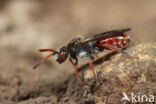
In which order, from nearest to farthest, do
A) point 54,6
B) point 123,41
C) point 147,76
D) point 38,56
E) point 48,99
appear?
1. point 147,76
2. point 48,99
3. point 123,41
4. point 38,56
5. point 54,6

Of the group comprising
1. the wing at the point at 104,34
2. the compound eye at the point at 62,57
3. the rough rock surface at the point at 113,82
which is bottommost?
the rough rock surface at the point at 113,82

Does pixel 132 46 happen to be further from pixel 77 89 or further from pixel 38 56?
pixel 38 56

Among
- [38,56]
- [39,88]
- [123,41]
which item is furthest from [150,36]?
[39,88]

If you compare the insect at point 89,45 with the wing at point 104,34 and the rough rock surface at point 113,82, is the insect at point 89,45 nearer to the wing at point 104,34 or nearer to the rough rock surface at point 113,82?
the wing at point 104,34

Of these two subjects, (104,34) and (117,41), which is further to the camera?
(117,41)

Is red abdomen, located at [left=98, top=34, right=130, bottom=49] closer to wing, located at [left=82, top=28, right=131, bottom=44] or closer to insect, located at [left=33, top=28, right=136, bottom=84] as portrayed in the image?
insect, located at [left=33, top=28, right=136, bottom=84]

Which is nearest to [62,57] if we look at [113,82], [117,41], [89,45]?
[89,45]

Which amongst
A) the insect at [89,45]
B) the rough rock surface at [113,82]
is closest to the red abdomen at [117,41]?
the insect at [89,45]

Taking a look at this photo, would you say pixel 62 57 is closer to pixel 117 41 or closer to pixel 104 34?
pixel 104 34
